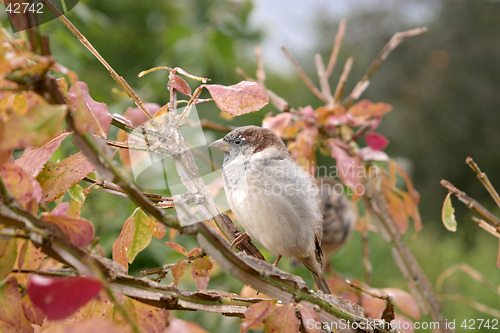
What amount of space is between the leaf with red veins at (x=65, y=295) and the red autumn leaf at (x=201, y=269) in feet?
0.57

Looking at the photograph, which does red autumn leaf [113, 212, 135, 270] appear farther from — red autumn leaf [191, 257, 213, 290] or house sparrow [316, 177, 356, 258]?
house sparrow [316, 177, 356, 258]

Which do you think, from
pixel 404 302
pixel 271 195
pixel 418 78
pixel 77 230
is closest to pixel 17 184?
pixel 77 230

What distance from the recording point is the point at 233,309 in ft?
1.05

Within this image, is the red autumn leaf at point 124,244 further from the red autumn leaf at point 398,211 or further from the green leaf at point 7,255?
the red autumn leaf at point 398,211

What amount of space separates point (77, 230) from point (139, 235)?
0.14 meters

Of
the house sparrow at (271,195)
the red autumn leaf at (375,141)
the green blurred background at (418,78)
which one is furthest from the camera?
the green blurred background at (418,78)

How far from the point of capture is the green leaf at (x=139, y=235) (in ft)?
1.30

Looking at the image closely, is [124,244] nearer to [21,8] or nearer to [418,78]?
[21,8]

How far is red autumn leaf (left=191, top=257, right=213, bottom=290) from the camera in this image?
389 mm

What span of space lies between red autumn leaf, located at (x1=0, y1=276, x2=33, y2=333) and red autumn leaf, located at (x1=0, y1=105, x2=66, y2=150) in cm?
11

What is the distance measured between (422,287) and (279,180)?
0.76 feet

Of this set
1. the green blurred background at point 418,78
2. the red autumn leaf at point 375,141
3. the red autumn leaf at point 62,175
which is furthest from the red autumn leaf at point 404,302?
the green blurred background at point 418,78

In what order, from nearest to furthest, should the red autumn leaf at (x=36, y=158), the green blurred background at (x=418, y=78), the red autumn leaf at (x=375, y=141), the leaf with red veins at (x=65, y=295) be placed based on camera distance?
1. the leaf with red veins at (x=65, y=295)
2. the red autumn leaf at (x=36, y=158)
3. the red autumn leaf at (x=375, y=141)
4. the green blurred background at (x=418, y=78)
